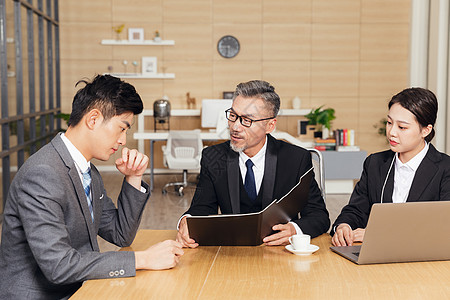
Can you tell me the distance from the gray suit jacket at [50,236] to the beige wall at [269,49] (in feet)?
25.3

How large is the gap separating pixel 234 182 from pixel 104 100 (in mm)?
884

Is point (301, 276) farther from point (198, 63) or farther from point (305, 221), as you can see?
point (198, 63)

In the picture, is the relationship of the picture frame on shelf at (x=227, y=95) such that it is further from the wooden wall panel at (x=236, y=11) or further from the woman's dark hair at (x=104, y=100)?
the woman's dark hair at (x=104, y=100)

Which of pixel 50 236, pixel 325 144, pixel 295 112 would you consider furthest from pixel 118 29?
pixel 50 236

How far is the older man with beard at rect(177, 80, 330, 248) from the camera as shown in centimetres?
246

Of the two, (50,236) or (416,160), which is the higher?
(416,160)

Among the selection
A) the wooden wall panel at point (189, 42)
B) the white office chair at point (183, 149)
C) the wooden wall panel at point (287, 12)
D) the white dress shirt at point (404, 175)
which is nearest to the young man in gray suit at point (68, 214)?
the white dress shirt at point (404, 175)

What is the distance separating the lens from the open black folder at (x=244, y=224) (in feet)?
6.19

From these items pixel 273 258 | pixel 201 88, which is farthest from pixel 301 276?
pixel 201 88

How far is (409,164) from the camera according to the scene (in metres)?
2.38

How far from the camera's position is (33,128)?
7465 millimetres

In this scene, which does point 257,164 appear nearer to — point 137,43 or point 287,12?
point 137,43

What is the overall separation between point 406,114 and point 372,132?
779cm

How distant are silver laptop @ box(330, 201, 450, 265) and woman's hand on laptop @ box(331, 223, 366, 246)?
212 millimetres
